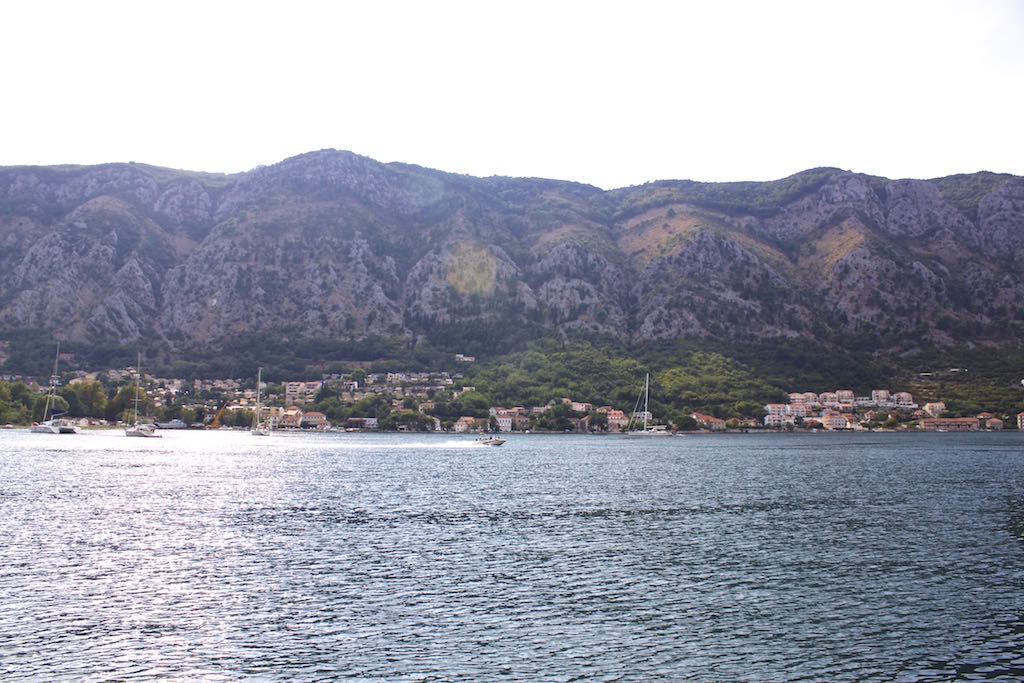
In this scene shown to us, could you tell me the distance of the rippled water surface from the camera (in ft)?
81.1

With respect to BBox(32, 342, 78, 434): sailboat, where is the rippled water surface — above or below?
below

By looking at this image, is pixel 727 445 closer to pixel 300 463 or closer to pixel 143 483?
pixel 300 463

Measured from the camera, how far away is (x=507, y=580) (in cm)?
3547

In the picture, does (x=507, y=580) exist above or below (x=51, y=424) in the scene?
below

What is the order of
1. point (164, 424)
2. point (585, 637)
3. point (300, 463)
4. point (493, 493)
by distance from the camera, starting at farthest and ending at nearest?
point (164, 424), point (300, 463), point (493, 493), point (585, 637)

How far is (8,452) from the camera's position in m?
105

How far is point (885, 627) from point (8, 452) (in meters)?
107

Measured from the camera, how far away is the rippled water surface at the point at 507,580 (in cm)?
2473

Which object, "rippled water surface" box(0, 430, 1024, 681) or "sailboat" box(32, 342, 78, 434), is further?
"sailboat" box(32, 342, 78, 434)

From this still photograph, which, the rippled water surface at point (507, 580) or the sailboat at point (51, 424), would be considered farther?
the sailboat at point (51, 424)

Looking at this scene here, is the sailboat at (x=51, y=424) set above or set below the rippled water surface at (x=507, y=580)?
above

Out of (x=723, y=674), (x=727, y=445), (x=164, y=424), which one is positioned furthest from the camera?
(x=164, y=424)

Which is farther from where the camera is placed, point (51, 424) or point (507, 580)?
point (51, 424)

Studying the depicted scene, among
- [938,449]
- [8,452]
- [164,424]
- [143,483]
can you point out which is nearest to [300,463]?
[143,483]
